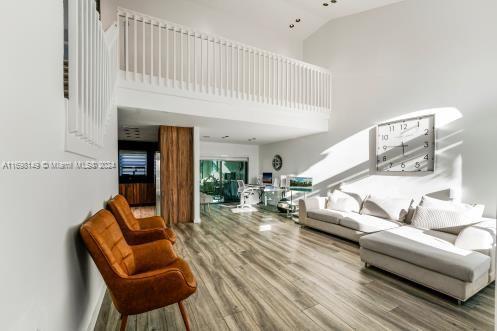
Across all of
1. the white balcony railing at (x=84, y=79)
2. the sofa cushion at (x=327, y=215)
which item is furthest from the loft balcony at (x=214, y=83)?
the sofa cushion at (x=327, y=215)

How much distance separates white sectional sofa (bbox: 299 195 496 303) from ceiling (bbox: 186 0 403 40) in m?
4.42

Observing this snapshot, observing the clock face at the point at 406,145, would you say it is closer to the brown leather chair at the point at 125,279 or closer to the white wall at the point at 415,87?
the white wall at the point at 415,87

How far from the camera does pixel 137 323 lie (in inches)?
77.3

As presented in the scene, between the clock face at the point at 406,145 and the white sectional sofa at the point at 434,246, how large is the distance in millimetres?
734

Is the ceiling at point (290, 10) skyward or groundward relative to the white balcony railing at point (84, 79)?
skyward

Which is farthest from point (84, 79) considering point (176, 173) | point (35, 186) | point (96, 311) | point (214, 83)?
point (176, 173)

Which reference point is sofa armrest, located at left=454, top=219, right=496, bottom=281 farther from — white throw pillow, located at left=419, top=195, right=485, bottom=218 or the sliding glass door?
the sliding glass door

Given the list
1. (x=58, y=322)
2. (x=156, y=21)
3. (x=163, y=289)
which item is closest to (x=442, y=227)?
(x=163, y=289)

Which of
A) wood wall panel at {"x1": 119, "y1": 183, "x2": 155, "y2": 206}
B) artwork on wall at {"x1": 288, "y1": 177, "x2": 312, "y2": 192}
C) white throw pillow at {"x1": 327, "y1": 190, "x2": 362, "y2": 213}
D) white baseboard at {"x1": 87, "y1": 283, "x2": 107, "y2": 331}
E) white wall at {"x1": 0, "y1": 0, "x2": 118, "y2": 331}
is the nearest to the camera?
white wall at {"x1": 0, "y1": 0, "x2": 118, "y2": 331}

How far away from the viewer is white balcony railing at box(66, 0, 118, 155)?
1311mm

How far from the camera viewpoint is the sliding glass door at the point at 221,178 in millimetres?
8391

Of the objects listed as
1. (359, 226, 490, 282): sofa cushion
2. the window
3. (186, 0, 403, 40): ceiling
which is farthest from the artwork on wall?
the window

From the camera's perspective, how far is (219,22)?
5.80 m

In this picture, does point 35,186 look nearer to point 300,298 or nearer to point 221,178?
point 300,298
